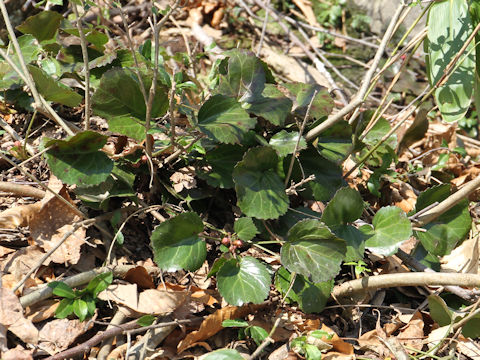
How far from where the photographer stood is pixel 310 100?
1550 mm

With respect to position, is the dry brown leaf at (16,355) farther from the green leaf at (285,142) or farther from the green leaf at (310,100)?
the green leaf at (310,100)

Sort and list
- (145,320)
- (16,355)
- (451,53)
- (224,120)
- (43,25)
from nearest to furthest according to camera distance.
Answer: (16,355) < (145,320) < (224,120) < (451,53) < (43,25)

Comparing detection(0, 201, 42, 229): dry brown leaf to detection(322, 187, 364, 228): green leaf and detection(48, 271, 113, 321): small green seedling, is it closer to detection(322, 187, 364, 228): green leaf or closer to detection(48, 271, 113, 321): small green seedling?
detection(48, 271, 113, 321): small green seedling

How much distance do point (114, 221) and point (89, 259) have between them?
5.2 inches

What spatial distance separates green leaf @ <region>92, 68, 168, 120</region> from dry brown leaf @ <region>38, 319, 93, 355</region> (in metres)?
0.56

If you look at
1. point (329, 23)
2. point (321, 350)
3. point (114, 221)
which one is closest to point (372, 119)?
point (321, 350)

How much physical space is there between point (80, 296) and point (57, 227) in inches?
10.3

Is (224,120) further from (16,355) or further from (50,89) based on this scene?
(16,355)

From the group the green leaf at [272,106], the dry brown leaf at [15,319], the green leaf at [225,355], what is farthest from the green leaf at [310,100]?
the dry brown leaf at [15,319]

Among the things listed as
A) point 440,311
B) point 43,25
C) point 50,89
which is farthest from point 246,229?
point 43,25

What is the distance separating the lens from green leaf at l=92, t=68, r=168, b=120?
1.34m

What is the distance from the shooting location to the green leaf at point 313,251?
4.10 feet

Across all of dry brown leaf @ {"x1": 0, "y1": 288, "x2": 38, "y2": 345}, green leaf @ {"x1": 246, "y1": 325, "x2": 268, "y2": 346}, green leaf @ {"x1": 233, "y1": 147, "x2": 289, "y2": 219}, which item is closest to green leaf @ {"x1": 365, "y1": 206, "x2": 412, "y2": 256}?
green leaf @ {"x1": 233, "y1": 147, "x2": 289, "y2": 219}

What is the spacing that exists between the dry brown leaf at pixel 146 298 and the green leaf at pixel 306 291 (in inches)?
10.7
